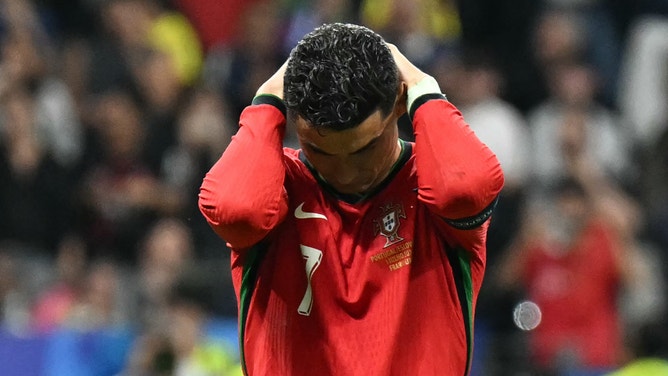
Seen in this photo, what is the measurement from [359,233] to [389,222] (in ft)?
0.22

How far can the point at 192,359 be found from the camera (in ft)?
18.5

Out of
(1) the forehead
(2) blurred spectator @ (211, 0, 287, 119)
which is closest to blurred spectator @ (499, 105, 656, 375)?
(2) blurred spectator @ (211, 0, 287, 119)

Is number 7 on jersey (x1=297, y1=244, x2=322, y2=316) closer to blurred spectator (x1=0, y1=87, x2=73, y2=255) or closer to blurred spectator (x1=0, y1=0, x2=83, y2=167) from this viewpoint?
blurred spectator (x1=0, y1=87, x2=73, y2=255)

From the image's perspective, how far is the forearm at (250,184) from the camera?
8.62 ft

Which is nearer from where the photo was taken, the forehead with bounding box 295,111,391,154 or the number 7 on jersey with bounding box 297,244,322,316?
the forehead with bounding box 295,111,391,154

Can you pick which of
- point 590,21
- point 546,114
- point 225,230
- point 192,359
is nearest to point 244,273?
point 225,230

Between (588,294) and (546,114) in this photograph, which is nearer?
(588,294)

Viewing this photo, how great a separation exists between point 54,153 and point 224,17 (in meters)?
1.79

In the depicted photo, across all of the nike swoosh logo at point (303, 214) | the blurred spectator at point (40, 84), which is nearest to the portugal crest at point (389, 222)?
the nike swoosh logo at point (303, 214)

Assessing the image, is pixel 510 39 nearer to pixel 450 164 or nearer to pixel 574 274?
pixel 574 274

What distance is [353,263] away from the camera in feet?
9.09

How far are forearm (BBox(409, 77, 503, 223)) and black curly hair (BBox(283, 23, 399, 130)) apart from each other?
0.32 feet

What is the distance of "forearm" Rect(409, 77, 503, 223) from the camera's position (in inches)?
103

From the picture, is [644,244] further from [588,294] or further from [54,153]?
[54,153]
